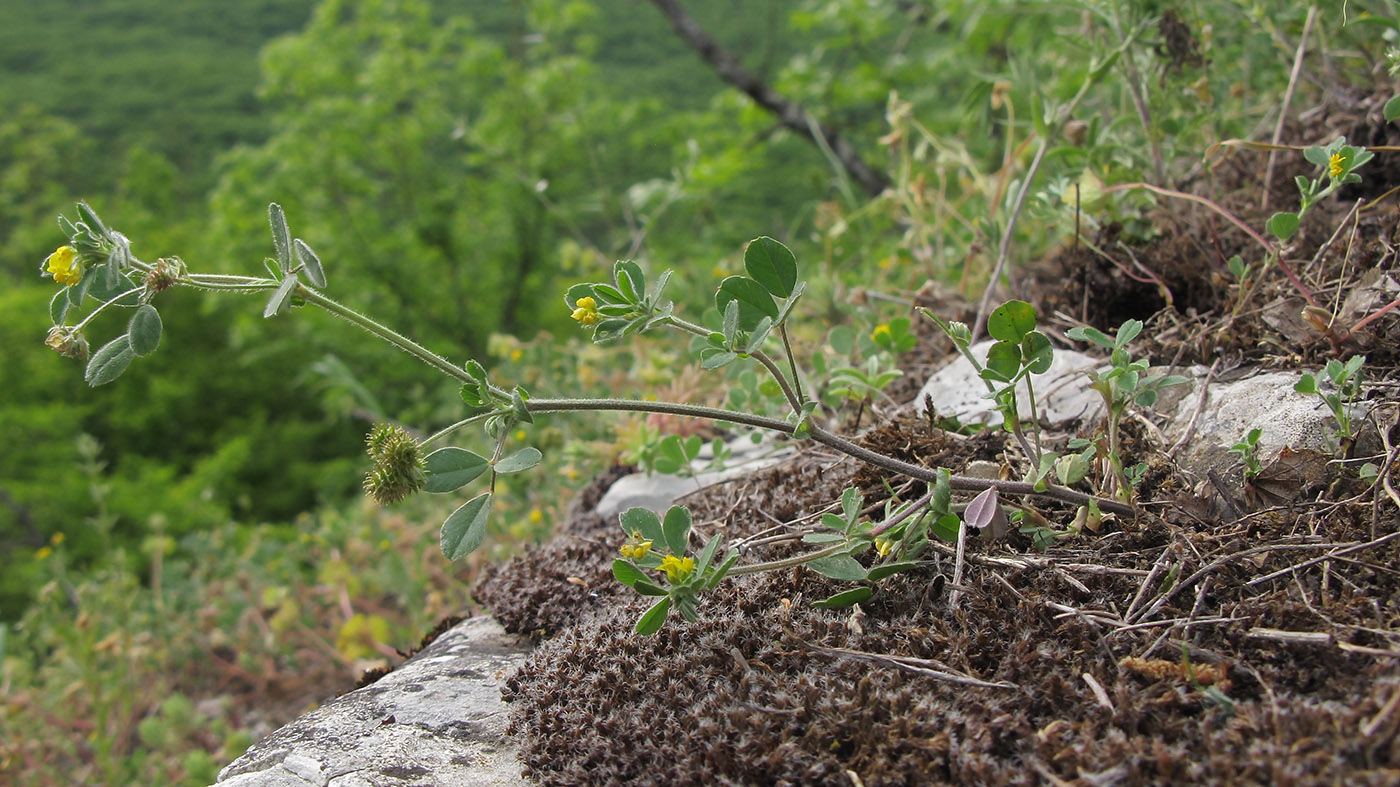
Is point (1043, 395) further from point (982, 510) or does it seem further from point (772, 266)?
point (772, 266)

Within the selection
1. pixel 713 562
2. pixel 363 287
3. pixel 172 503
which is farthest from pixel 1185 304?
pixel 363 287

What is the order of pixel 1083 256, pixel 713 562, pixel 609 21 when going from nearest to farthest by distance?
pixel 713 562, pixel 1083 256, pixel 609 21

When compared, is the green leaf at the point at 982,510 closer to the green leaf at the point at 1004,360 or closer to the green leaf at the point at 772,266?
the green leaf at the point at 1004,360

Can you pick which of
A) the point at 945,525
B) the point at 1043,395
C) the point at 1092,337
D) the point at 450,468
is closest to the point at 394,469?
the point at 450,468

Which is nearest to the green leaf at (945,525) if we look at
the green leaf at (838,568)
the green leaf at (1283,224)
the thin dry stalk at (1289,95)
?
the green leaf at (838,568)

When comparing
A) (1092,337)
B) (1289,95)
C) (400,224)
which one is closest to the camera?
(1092,337)

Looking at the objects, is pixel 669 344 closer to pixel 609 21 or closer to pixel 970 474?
pixel 970 474
